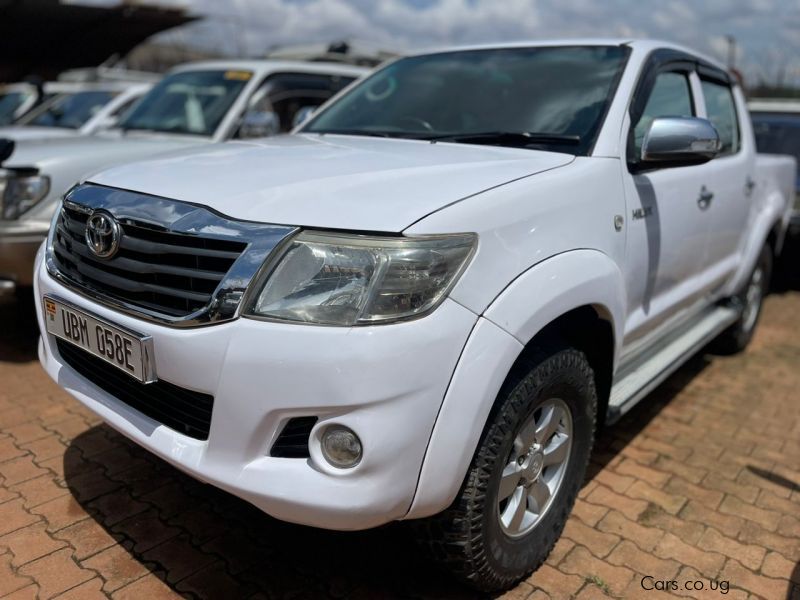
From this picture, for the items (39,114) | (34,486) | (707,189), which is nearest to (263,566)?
(34,486)

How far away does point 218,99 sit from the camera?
210 inches

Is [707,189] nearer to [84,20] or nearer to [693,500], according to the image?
[693,500]

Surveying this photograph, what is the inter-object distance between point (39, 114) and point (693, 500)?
7.69 m

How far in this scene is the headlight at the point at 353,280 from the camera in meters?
1.70

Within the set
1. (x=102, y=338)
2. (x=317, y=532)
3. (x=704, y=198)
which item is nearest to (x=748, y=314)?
(x=704, y=198)

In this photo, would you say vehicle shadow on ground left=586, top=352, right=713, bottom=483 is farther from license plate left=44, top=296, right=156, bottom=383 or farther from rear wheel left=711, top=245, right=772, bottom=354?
license plate left=44, top=296, right=156, bottom=383

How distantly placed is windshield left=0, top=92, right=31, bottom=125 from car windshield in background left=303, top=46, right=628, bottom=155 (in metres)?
7.97

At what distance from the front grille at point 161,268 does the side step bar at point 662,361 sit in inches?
65.1

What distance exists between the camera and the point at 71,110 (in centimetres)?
744

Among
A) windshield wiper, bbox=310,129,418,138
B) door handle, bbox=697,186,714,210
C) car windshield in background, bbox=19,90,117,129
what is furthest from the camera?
car windshield in background, bbox=19,90,117,129

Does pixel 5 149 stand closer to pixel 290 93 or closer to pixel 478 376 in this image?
pixel 290 93

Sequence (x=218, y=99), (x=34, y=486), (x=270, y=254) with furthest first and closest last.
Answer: (x=218, y=99) < (x=34, y=486) < (x=270, y=254)

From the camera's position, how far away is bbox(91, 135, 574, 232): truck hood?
5.91 ft

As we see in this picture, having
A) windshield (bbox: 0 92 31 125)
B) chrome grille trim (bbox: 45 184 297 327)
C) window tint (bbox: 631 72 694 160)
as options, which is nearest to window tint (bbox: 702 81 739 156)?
window tint (bbox: 631 72 694 160)
